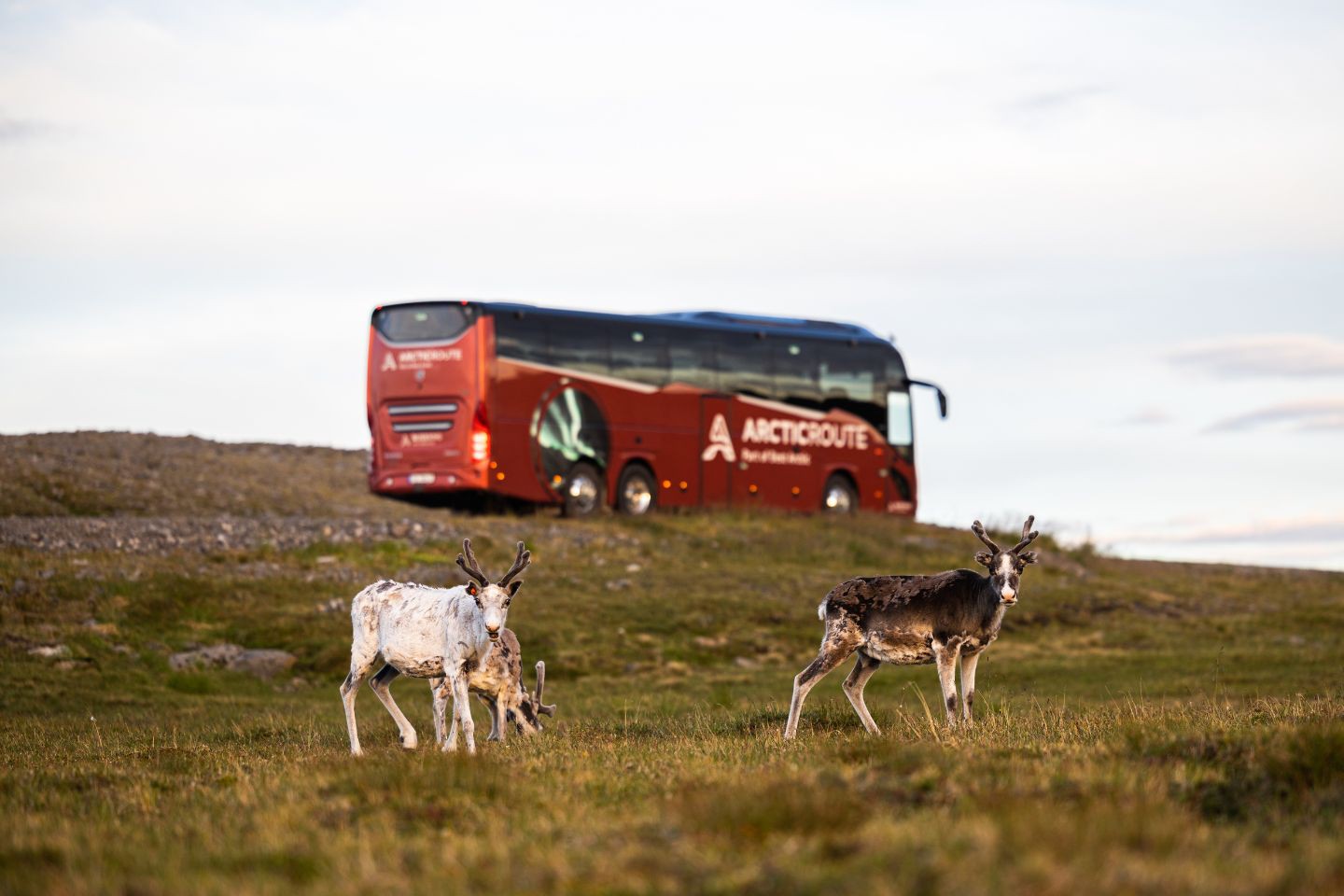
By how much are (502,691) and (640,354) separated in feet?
88.2

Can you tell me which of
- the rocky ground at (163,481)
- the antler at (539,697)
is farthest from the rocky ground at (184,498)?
the antler at (539,697)

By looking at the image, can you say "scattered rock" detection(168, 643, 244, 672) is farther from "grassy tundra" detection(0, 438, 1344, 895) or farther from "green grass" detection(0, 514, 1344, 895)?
"green grass" detection(0, 514, 1344, 895)

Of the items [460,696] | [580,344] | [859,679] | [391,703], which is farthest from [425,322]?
[859,679]

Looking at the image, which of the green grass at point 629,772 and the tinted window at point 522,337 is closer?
the green grass at point 629,772

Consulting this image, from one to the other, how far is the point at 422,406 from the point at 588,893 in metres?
31.7

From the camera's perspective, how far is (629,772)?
37.3 ft

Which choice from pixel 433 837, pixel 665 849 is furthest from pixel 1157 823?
pixel 433 837

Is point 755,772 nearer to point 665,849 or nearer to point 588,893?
point 665,849

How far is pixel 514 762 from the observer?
39.0ft

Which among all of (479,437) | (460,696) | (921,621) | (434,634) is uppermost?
(479,437)

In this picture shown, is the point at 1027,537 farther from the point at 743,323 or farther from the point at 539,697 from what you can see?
the point at 743,323

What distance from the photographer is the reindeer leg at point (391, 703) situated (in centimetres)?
1551

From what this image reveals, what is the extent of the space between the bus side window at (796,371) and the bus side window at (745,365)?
268 millimetres

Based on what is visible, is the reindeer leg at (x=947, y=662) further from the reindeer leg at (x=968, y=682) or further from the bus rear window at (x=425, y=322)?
the bus rear window at (x=425, y=322)
